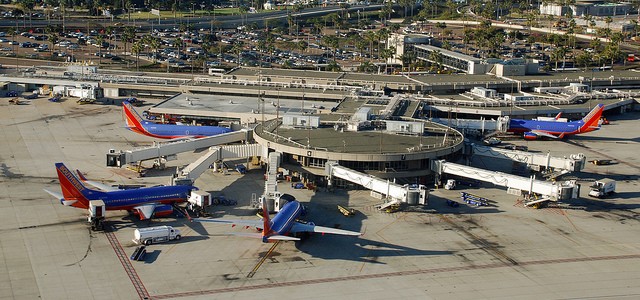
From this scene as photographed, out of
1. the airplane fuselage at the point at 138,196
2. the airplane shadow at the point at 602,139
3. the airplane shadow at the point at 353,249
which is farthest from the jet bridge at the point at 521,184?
the airplane shadow at the point at 602,139

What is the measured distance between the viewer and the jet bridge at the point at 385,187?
88.9 m

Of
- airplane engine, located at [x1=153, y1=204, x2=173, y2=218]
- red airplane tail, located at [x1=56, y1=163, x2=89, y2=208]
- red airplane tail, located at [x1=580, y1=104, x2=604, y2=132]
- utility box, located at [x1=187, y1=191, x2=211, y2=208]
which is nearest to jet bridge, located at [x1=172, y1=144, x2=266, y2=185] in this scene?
utility box, located at [x1=187, y1=191, x2=211, y2=208]

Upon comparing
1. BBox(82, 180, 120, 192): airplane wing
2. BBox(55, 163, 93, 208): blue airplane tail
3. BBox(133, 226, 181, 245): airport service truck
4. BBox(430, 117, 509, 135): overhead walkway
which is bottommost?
BBox(133, 226, 181, 245): airport service truck

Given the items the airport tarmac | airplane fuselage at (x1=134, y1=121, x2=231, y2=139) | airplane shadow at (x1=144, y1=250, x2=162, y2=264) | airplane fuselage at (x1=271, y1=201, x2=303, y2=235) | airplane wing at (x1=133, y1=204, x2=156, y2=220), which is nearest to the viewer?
the airport tarmac

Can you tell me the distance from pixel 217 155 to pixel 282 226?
96.5 ft

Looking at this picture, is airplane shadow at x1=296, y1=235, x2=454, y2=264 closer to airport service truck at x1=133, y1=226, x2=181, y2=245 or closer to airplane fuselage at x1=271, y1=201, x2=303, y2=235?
airplane fuselage at x1=271, y1=201, x2=303, y2=235

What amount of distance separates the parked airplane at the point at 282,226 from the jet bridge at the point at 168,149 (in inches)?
1121

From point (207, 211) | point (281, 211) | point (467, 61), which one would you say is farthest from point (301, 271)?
point (467, 61)

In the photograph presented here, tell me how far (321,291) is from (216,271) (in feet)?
33.5

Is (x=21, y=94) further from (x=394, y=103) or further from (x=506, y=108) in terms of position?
(x=506, y=108)

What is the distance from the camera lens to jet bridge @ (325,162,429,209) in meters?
88.9

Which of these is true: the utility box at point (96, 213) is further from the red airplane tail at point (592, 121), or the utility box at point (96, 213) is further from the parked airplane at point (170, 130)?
the red airplane tail at point (592, 121)

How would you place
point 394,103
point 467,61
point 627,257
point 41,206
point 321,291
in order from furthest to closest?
1. point 467,61
2. point 394,103
3. point 41,206
4. point 627,257
5. point 321,291

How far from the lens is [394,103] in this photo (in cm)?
13650
